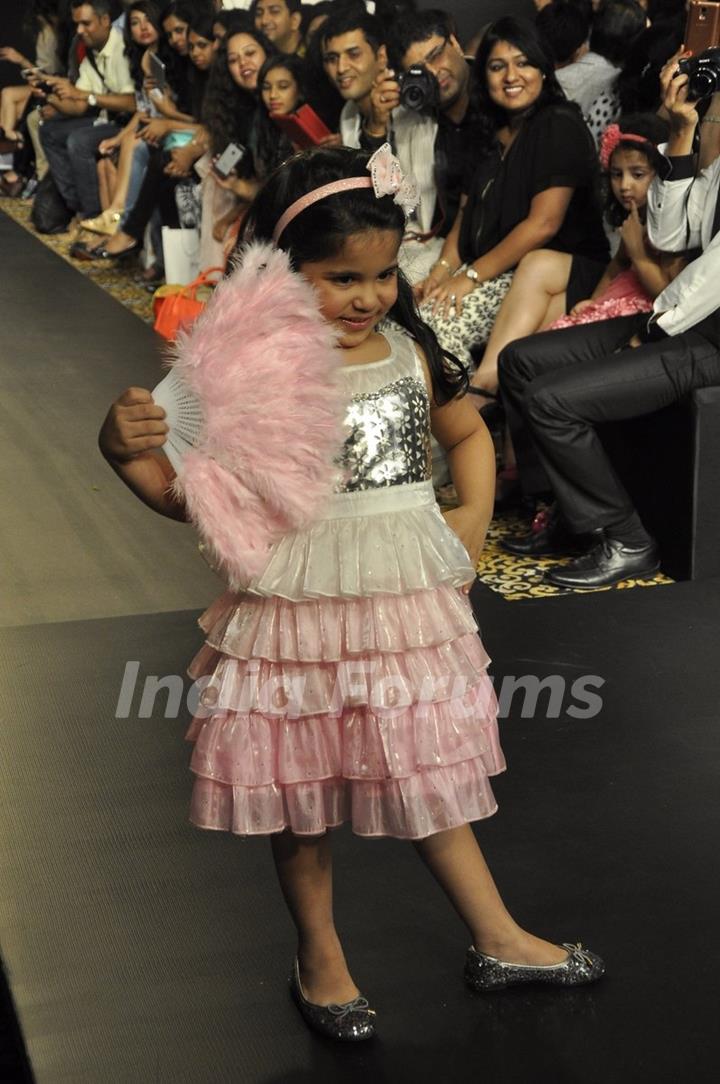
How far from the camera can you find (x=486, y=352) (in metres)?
3.68

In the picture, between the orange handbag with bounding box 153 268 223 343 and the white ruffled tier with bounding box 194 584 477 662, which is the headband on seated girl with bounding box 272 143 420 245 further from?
the orange handbag with bounding box 153 268 223 343

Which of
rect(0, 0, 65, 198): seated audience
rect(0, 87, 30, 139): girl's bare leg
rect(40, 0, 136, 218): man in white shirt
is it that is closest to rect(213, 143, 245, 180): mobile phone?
rect(40, 0, 136, 218): man in white shirt

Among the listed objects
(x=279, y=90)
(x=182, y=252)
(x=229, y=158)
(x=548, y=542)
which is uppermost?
(x=279, y=90)

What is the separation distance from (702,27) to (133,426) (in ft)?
8.09

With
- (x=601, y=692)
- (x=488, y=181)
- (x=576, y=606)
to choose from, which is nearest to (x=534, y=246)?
(x=488, y=181)

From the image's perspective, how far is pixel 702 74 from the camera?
10.0 feet

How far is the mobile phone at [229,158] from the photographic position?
5141 millimetres

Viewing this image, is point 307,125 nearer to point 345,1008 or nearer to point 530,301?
point 530,301

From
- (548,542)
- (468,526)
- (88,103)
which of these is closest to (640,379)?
(548,542)

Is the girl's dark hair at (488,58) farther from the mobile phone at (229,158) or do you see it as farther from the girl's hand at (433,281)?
the mobile phone at (229,158)

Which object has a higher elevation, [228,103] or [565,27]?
[565,27]

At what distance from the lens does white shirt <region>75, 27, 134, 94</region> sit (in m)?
7.76

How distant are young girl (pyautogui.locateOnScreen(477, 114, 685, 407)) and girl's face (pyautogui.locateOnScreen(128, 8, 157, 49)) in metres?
3.99

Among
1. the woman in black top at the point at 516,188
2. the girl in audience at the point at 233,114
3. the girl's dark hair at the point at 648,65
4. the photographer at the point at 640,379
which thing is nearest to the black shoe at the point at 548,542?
the photographer at the point at 640,379
